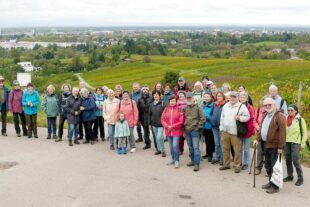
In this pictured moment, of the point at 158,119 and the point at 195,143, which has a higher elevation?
the point at 158,119

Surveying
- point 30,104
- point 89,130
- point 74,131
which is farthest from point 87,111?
point 30,104

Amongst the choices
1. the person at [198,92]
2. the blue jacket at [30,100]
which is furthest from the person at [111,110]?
the blue jacket at [30,100]

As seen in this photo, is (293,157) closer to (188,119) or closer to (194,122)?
(194,122)

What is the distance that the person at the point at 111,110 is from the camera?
1030cm

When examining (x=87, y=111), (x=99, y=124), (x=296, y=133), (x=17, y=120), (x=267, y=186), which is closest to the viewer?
(x=267, y=186)

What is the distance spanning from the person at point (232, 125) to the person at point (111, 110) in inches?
118

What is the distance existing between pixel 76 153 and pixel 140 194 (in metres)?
3.16

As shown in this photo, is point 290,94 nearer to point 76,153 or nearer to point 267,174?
point 267,174

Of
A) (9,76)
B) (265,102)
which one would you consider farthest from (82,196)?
(9,76)

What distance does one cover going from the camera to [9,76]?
2886 inches

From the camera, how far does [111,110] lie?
33.9 feet

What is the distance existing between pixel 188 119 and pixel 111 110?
2.45 metres

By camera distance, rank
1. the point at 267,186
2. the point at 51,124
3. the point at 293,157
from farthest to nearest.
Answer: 1. the point at 51,124
2. the point at 293,157
3. the point at 267,186

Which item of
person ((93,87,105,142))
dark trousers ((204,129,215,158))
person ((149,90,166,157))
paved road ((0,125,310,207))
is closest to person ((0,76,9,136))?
paved road ((0,125,310,207))
